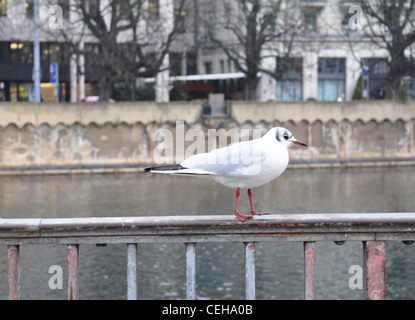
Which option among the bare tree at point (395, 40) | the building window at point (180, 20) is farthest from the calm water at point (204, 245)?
A: the building window at point (180, 20)

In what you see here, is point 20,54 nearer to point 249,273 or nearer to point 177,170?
point 177,170

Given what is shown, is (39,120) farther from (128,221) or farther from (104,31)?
(128,221)

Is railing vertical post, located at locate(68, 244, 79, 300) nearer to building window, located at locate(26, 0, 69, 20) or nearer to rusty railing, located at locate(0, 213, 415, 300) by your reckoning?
rusty railing, located at locate(0, 213, 415, 300)

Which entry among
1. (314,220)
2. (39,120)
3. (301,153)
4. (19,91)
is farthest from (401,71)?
(314,220)

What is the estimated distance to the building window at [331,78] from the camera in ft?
225

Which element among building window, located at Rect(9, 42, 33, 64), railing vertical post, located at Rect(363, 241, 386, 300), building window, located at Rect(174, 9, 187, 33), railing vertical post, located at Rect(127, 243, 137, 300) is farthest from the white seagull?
building window, located at Rect(9, 42, 33, 64)

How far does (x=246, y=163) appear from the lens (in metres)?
7.32

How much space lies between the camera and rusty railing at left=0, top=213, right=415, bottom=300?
6.77 metres

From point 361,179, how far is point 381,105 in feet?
22.0

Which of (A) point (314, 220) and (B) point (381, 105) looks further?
(B) point (381, 105)

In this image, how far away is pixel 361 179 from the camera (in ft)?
120

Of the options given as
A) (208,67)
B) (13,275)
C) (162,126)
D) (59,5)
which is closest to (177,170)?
(13,275)

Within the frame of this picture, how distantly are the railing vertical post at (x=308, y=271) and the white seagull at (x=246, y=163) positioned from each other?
55cm

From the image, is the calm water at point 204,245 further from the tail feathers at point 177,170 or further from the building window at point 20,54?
the building window at point 20,54
